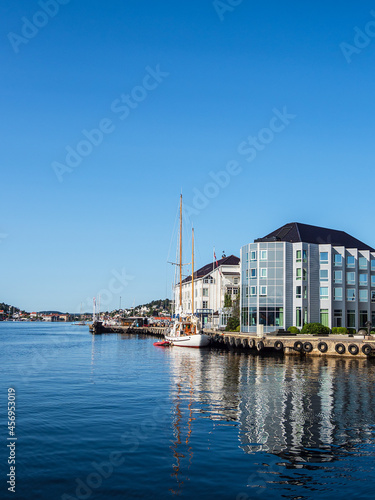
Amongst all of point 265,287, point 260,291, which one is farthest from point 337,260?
point 260,291

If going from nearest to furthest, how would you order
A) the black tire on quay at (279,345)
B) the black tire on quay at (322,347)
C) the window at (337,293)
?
the black tire on quay at (322,347)
the black tire on quay at (279,345)
the window at (337,293)

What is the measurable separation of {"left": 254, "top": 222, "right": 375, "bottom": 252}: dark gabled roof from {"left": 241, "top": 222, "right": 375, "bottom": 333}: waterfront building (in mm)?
257

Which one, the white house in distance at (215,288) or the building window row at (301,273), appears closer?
the building window row at (301,273)

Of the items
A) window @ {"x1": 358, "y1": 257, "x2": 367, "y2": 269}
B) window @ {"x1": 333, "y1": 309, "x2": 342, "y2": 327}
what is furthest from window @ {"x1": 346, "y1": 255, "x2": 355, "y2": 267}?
window @ {"x1": 333, "y1": 309, "x2": 342, "y2": 327}

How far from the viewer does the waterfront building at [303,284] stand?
76938 millimetres

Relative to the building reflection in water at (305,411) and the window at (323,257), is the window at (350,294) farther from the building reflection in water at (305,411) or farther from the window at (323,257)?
the building reflection in water at (305,411)

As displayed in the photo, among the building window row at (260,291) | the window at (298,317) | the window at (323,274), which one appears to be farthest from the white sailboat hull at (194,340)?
the window at (323,274)

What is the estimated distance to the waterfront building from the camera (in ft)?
252

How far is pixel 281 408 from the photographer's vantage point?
88.6 ft

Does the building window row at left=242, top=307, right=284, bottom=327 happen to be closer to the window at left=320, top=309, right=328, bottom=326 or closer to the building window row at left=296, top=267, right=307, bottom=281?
the building window row at left=296, top=267, right=307, bottom=281

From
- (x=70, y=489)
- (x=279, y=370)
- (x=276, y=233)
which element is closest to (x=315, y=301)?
(x=276, y=233)

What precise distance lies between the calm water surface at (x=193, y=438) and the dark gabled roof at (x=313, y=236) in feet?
147

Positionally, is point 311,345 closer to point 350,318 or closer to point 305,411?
point 350,318

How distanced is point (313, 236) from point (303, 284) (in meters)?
11.5
